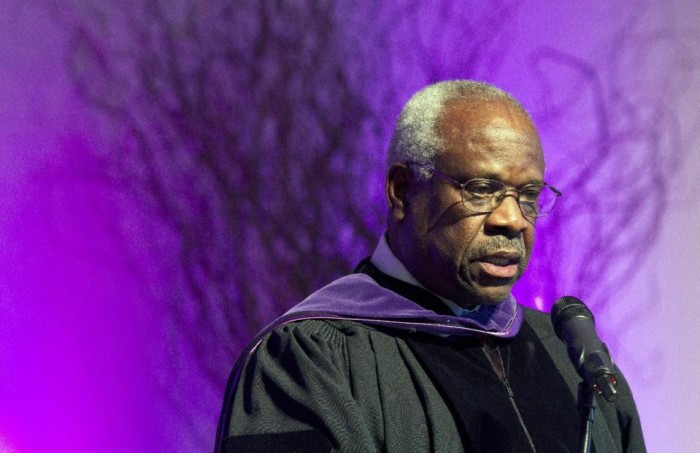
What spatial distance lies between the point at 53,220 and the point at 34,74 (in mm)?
506

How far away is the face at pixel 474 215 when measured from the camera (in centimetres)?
253

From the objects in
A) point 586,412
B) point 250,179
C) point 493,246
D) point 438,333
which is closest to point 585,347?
point 586,412

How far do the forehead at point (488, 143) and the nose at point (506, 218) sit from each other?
6 cm

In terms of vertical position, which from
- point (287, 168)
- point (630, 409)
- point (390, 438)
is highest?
point (287, 168)

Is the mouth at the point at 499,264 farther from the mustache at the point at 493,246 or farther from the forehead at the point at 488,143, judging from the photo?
the forehead at the point at 488,143

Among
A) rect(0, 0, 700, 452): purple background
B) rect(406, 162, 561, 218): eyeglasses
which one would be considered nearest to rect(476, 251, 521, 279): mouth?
rect(406, 162, 561, 218): eyeglasses

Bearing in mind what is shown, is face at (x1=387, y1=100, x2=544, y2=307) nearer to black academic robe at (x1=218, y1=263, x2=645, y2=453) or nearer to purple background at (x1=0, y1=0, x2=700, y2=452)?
black academic robe at (x1=218, y1=263, x2=645, y2=453)

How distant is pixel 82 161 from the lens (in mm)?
3471

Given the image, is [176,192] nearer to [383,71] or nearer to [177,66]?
[177,66]

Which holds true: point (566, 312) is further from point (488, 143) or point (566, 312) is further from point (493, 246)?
point (488, 143)

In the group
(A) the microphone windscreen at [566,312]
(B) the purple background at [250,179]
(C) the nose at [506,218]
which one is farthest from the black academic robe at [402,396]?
(B) the purple background at [250,179]

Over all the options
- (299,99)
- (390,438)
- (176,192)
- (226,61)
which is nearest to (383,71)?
(299,99)

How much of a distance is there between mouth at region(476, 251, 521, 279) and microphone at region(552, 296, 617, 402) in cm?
34

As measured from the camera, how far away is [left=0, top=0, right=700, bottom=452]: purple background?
3432 millimetres
